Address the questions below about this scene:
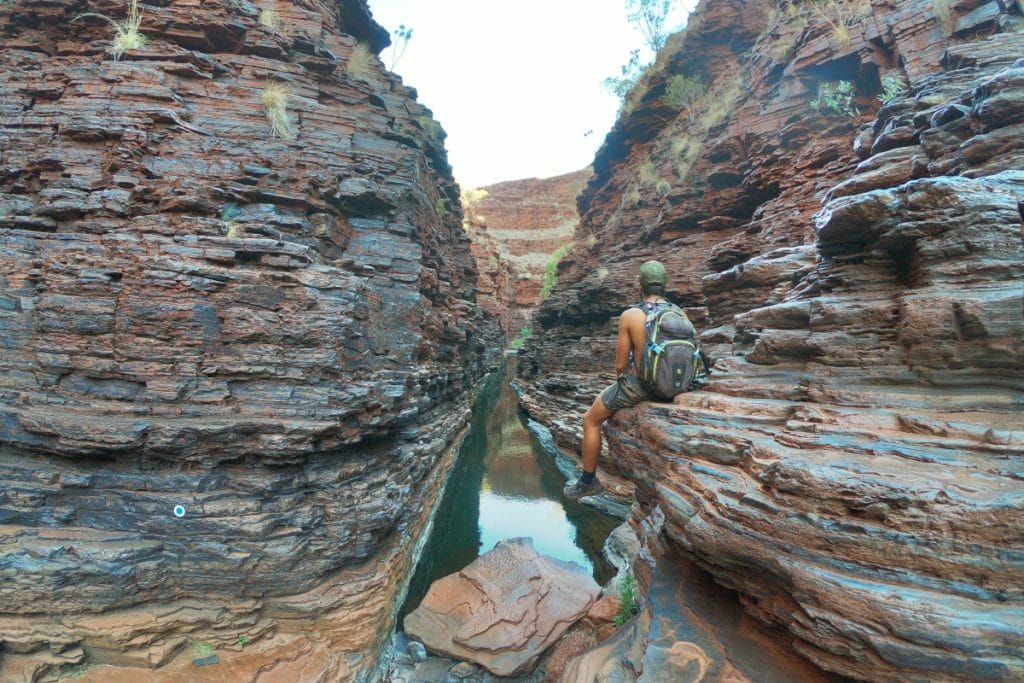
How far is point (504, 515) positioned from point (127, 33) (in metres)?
11.4

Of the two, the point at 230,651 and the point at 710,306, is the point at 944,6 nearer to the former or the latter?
the point at 710,306

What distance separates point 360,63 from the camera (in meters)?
9.92

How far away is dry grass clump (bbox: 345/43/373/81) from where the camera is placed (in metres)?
9.73

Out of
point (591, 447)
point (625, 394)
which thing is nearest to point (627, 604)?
point (591, 447)

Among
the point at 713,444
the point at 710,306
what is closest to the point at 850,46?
the point at 710,306

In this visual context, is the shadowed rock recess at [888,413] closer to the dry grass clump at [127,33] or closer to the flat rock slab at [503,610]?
the flat rock slab at [503,610]

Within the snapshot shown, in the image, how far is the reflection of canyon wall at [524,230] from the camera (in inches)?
1943

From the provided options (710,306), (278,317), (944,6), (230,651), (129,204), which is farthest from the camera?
(944,6)

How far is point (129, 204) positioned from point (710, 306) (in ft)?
27.7

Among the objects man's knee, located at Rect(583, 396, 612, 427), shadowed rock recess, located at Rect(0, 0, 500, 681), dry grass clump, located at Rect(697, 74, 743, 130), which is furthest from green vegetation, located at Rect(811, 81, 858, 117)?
shadowed rock recess, located at Rect(0, 0, 500, 681)

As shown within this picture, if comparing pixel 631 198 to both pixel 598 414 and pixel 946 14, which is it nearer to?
pixel 946 14

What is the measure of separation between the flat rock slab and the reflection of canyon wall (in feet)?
122

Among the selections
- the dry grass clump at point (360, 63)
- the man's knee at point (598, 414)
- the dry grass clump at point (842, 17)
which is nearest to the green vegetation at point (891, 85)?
the dry grass clump at point (842, 17)

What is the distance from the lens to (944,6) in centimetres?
742
